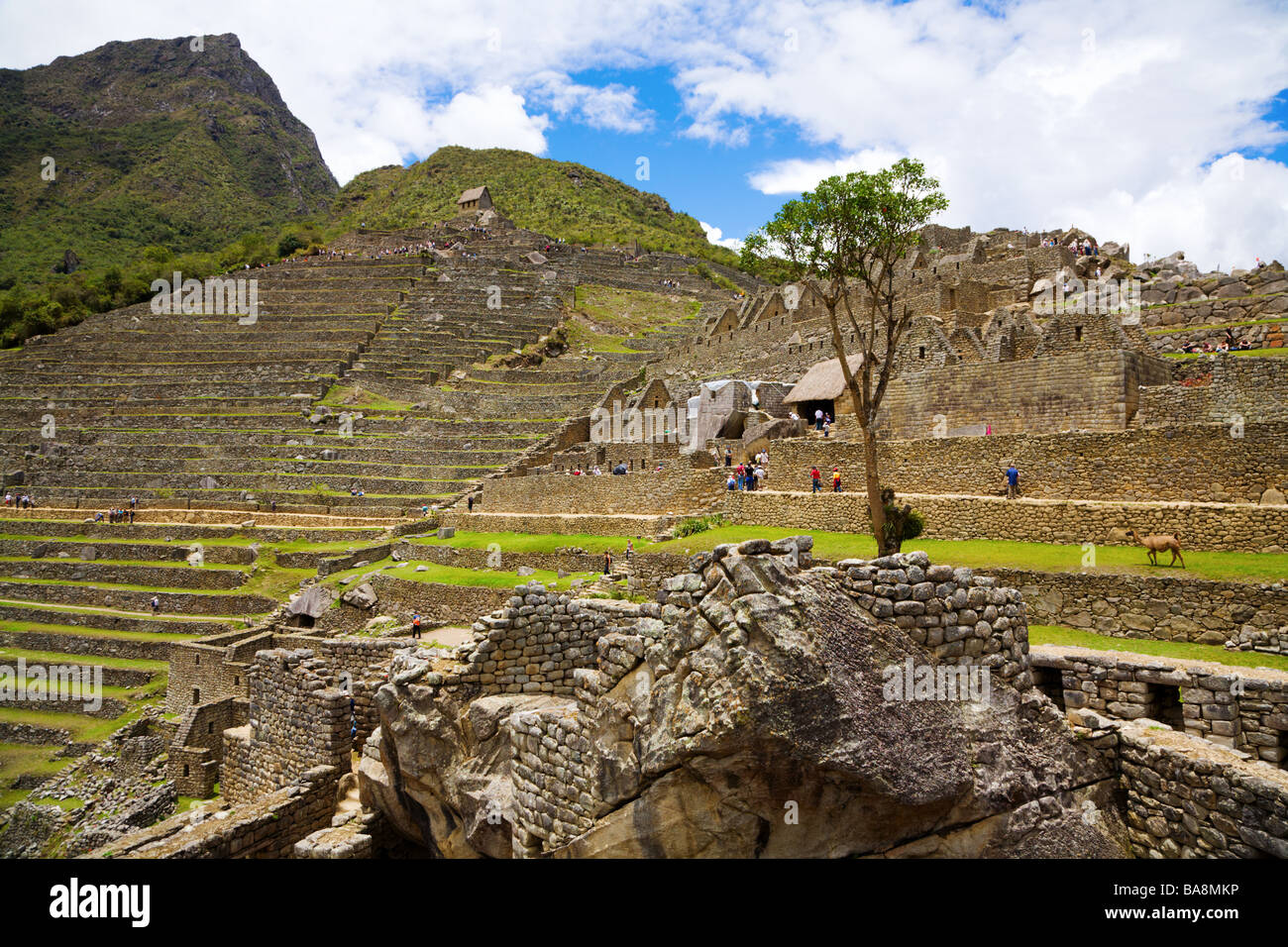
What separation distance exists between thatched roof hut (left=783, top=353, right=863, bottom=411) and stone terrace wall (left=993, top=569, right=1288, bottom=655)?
1487 cm

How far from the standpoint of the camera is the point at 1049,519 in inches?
493

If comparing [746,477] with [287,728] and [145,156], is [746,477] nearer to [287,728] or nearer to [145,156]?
[287,728]

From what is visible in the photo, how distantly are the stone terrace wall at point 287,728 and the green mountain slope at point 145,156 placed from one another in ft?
322

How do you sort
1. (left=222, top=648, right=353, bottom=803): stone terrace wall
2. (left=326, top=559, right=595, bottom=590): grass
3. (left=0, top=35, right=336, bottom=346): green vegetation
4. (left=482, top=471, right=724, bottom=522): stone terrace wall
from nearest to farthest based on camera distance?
1. (left=222, top=648, right=353, bottom=803): stone terrace wall
2. (left=326, top=559, right=595, bottom=590): grass
3. (left=482, top=471, right=724, bottom=522): stone terrace wall
4. (left=0, top=35, right=336, bottom=346): green vegetation

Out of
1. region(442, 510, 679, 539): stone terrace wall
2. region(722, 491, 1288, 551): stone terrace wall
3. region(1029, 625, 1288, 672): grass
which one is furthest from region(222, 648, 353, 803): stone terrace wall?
region(442, 510, 679, 539): stone terrace wall

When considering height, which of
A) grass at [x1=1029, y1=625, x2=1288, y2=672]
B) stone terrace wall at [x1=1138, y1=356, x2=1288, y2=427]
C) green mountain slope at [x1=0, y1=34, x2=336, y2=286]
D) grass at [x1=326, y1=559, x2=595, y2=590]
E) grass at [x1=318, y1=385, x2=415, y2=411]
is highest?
green mountain slope at [x1=0, y1=34, x2=336, y2=286]

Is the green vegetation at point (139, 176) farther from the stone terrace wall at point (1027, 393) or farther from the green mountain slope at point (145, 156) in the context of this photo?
the stone terrace wall at point (1027, 393)

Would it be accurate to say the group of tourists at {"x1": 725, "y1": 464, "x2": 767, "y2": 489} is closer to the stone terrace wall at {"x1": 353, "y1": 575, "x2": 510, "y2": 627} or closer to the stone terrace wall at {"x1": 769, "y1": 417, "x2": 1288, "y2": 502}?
the stone terrace wall at {"x1": 769, "y1": 417, "x2": 1288, "y2": 502}

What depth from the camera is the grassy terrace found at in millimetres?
9547

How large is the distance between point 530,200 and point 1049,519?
108204 mm

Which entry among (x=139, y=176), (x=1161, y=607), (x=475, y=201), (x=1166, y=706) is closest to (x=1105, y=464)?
(x=1161, y=607)
